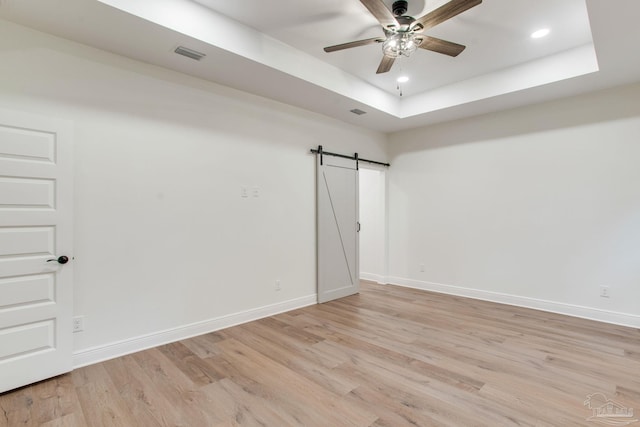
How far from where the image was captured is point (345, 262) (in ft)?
16.8

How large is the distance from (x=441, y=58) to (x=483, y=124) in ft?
5.43

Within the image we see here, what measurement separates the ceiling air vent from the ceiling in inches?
A: 2.3

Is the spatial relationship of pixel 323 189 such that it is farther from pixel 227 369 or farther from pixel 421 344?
pixel 227 369

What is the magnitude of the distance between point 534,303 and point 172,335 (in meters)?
4.61

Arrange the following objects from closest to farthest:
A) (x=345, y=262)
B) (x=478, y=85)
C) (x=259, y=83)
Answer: (x=259, y=83) < (x=478, y=85) < (x=345, y=262)

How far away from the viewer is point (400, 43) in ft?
9.37

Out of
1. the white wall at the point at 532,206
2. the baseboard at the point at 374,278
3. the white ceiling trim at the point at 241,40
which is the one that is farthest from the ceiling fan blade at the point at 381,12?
the baseboard at the point at 374,278

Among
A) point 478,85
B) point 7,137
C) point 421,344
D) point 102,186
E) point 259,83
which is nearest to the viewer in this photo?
point 7,137

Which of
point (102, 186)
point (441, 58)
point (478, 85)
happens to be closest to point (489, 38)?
point (441, 58)

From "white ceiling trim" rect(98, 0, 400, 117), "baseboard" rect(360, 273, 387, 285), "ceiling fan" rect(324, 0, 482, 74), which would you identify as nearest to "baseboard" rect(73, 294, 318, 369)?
"baseboard" rect(360, 273, 387, 285)

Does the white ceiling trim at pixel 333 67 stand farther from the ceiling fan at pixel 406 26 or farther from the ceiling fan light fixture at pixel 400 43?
the ceiling fan light fixture at pixel 400 43

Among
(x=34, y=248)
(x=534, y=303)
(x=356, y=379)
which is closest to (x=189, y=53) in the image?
(x=34, y=248)

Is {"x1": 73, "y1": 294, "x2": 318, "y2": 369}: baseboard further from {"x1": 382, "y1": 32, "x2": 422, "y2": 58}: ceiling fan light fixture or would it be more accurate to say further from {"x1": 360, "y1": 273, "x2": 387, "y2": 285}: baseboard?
{"x1": 382, "y1": 32, "x2": 422, "y2": 58}: ceiling fan light fixture

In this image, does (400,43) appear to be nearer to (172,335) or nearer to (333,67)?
(333,67)
